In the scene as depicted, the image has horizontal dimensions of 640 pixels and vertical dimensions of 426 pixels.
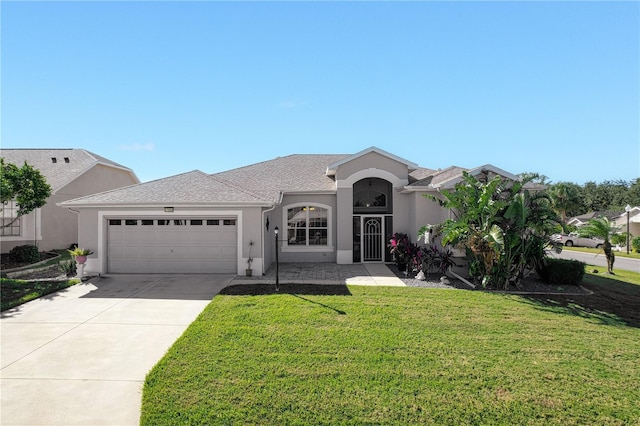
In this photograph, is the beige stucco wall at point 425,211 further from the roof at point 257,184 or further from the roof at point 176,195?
the roof at point 176,195

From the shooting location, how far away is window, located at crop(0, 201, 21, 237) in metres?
17.1

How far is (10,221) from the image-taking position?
17375 millimetres

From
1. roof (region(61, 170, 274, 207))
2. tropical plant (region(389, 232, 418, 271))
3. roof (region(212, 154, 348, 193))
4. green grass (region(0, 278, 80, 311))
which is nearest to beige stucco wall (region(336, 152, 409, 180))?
roof (region(212, 154, 348, 193))

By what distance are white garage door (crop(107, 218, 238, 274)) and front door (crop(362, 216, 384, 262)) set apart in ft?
20.5

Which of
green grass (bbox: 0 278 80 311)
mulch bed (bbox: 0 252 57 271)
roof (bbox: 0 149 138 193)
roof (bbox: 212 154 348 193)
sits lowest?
green grass (bbox: 0 278 80 311)

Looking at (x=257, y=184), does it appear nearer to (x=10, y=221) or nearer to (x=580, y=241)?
(x=10, y=221)

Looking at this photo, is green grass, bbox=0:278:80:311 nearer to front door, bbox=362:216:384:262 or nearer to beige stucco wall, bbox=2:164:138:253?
beige stucco wall, bbox=2:164:138:253

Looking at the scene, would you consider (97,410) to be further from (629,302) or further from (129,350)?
(629,302)

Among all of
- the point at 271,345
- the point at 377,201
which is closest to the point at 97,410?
the point at 271,345

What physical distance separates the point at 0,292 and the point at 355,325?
36.3 feet

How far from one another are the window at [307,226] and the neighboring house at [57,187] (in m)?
11.5

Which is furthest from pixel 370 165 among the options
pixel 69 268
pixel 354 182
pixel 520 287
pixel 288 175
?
pixel 69 268

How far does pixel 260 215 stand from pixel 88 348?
270 inches

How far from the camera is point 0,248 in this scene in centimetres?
1684
